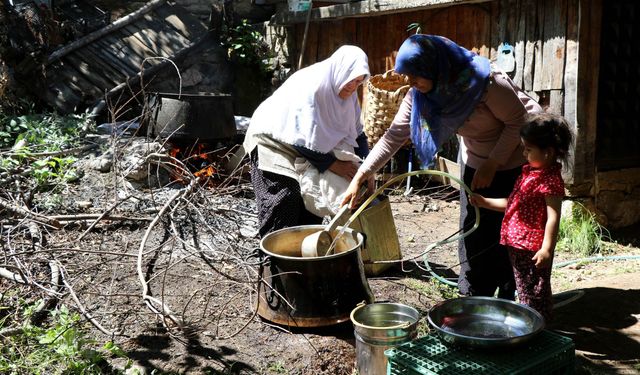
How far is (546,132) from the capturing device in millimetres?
3236

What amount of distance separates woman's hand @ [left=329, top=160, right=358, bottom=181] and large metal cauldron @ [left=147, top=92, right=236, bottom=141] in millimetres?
3162

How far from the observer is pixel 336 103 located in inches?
161

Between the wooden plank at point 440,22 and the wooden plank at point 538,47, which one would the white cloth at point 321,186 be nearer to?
the wooden plank at point 538,47

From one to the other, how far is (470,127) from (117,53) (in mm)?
7302

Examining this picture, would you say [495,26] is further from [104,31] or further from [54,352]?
[104,31]

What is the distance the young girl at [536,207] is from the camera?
325 cm

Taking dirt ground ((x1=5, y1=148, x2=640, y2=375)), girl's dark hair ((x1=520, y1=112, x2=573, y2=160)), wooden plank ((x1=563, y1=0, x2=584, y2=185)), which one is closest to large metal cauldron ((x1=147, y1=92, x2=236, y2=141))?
dirt ground ((x1=5, y1=148, x2=640, y2=375))

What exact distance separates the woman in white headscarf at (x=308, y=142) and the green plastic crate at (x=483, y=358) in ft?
4.73

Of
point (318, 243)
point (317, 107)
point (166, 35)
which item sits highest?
point (166, 35)

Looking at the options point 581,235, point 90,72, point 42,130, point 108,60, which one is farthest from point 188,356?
point 108,60

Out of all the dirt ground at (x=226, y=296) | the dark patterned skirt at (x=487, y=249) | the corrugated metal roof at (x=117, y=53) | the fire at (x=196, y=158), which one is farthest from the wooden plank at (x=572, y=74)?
the corrugated metal roof at (x=117, y=53)

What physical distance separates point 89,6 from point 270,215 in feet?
26.3

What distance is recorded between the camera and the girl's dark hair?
3230mm

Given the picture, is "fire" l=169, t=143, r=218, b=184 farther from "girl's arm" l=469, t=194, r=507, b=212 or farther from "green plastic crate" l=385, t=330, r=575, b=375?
"green plastic crate" l=385, t=330, r=575, b=375
